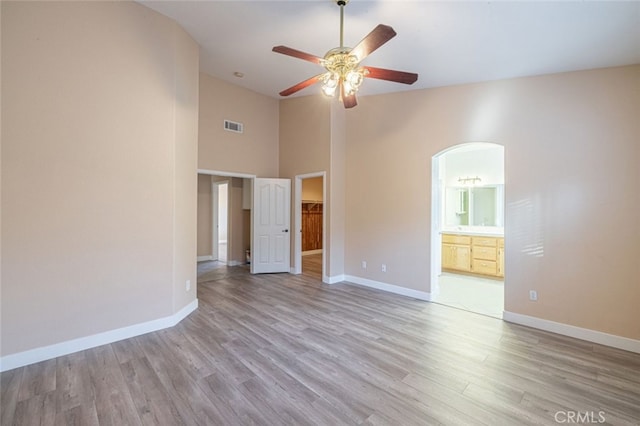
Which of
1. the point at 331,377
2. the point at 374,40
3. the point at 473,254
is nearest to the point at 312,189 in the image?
the point at 473,254

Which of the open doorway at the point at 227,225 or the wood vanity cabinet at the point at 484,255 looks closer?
the wood vanity cabinet at the point at 484,255

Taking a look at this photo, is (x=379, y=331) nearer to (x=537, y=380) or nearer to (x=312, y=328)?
(x=312, y=328)

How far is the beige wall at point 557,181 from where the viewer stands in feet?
9.44

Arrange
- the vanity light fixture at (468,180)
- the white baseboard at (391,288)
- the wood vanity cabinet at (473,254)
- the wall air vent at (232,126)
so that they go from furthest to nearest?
1. the vanity light fixture at (468,180)
2. the wood vanity cabinet at (473,254)
3. the wall air vent at (232,126)
4. the white baseboard at (391,288)

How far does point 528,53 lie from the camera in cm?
295

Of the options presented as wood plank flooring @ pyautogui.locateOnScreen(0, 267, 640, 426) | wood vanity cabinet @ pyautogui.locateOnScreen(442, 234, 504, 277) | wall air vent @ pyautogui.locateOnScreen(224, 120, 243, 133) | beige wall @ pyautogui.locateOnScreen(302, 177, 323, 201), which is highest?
wall air vent @ pyautogui.locateOnScreen(224, 120, 243, 133)

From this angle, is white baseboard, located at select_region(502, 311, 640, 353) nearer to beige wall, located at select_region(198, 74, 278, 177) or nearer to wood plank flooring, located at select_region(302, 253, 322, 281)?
wood plank flooring, located at select_region(302, 253, 322, 281)

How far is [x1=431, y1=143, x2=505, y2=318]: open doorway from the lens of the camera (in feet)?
17.7

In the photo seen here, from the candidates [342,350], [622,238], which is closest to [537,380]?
[342,350]

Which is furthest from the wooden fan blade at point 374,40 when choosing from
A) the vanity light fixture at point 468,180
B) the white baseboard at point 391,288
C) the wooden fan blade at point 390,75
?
the vanity light fixture at point 468,180

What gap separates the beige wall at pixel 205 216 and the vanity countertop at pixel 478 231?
6025mm

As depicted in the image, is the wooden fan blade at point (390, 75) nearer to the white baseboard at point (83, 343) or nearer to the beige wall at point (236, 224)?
the white baseboard at point (83, 343)

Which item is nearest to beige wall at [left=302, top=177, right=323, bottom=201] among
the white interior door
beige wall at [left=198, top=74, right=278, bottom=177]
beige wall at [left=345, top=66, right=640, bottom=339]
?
beige wall at [left=198, top=74, right=278, bottom=177]

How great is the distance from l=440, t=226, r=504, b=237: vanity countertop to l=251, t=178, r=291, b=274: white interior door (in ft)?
11.6
